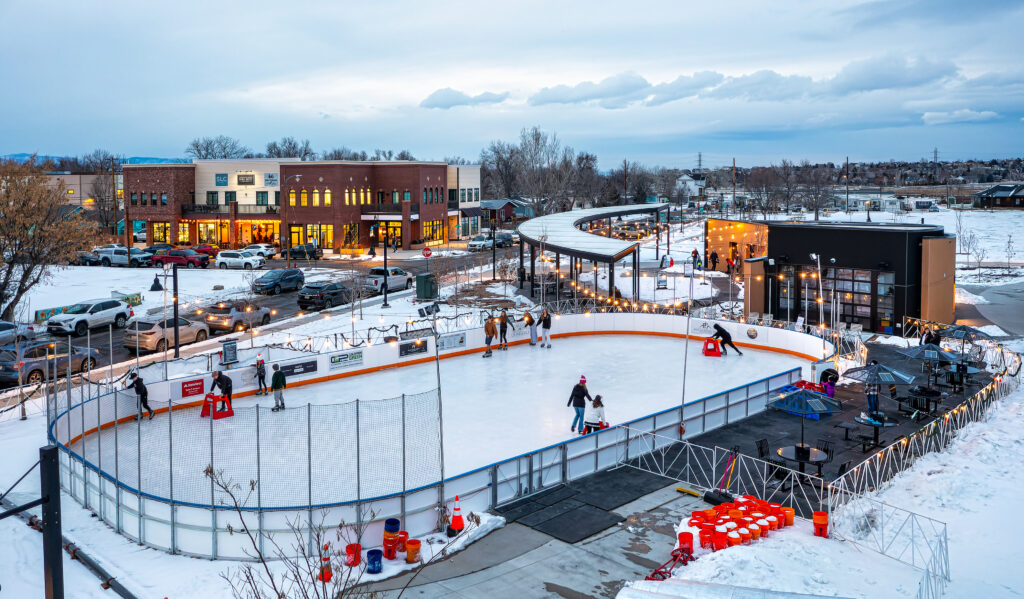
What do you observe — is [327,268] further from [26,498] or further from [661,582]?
[661,582]

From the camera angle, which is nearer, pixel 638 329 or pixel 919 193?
pixel 638 329

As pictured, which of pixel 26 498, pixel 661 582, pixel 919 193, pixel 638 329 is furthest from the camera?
pixel 919 193

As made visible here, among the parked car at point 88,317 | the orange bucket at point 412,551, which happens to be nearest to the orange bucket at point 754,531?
the orange bucket at point 412,551

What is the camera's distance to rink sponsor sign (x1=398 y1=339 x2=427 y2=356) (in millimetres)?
27188

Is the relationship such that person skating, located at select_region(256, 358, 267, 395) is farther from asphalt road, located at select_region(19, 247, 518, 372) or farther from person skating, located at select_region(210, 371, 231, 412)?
asphalt road, located at select_region(19, 247, 518, 372)

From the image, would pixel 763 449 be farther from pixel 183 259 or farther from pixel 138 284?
pixel 183 259

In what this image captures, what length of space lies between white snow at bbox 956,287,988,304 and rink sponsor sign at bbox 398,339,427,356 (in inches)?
1208

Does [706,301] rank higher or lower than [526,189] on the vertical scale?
lower

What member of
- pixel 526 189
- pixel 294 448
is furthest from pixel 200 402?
pixel 526 189

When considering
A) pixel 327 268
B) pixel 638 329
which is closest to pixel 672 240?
pixel 327 268

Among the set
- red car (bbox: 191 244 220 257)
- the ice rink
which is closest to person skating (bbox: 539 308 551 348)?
the ice rink

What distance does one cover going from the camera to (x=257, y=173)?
71.6 meters

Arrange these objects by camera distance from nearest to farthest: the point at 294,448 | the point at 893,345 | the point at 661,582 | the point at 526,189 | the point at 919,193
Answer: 1. the point at 661,582
2. the point at 294,448
3. the point at 893,345
4. the point at 526,189
5. the point at 919,193

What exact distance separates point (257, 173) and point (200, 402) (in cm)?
5334
